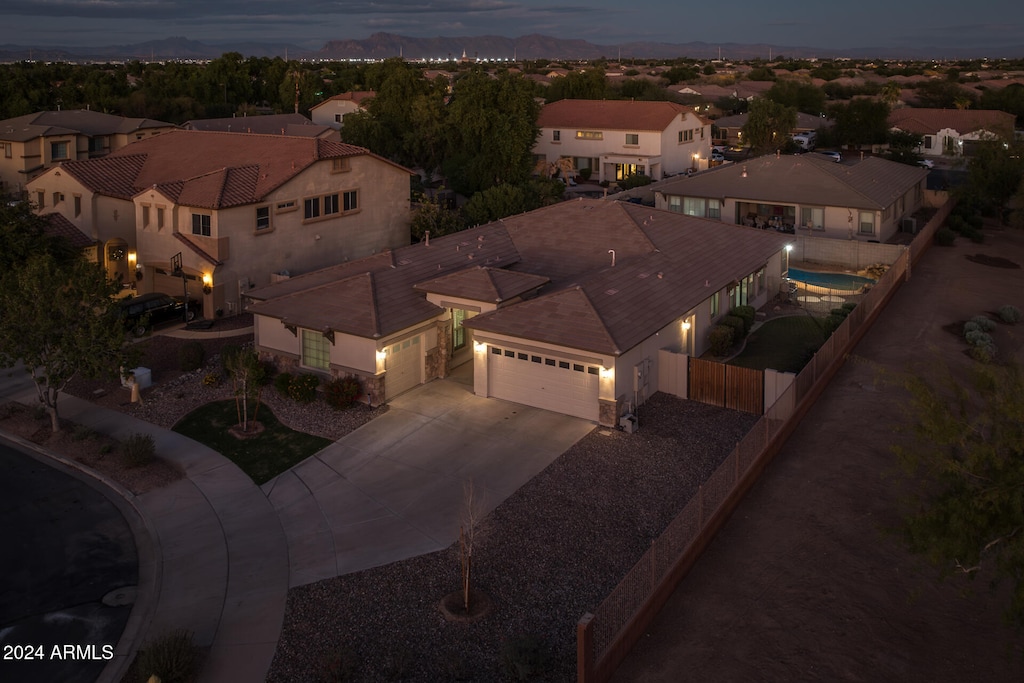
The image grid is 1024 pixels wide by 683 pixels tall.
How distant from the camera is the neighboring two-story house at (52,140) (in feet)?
197

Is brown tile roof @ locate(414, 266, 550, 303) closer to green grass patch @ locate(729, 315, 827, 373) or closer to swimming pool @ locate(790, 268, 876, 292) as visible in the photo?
green grass patch @ locate(729, 315, 827, 373)

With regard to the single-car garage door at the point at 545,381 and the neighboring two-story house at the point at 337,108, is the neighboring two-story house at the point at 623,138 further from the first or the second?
the single-car garage door at the point at 545,381

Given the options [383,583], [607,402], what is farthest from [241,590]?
[607,402]

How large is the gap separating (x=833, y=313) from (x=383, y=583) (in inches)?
951

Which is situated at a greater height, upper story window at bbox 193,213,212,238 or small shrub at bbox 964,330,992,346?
upper story window at bbox 193,213,212,238

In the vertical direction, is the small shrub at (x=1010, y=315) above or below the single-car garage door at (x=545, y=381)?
above

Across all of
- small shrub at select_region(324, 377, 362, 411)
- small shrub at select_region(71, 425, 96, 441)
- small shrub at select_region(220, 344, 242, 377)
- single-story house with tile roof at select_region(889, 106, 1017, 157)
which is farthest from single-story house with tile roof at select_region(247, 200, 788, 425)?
single-story house with tile roof at select_region(889, 106, 1017, 157)

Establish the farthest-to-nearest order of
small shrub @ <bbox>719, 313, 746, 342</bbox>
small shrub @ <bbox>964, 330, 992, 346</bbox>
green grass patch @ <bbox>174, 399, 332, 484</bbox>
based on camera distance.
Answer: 1. small shrub @ <bbox>964, 330, 992, 346</bbox>
2. small shrub @ <bbox>719, 313, 746, 342</bbox>
3. green grass patch @ <bbox>174, 399, 332, 484</bbox>

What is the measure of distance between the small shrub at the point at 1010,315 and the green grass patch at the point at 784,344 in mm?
8068

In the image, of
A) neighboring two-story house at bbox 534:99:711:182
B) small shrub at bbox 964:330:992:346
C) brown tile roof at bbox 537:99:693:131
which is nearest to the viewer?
small shrub at bbox 964:330:992:346

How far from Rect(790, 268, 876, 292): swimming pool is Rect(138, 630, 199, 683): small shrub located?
3563 cm

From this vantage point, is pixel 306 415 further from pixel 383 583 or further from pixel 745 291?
pixel 745 291

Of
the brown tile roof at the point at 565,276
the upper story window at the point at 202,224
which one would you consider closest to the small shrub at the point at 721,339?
the brown tile roof at the point at 565,276

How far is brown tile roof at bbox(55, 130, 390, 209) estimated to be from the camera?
123ft
